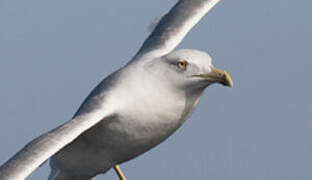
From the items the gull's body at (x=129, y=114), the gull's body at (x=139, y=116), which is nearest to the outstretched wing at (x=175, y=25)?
the gull's body at (x=129, y=114)

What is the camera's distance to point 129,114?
52.0ft

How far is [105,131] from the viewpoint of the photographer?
16.2m

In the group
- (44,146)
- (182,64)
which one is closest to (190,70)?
(182,64)

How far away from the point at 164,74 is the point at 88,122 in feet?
4.71

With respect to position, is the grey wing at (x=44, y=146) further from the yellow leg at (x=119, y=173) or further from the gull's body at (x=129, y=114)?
the yellow leg at (x=119, y=173)

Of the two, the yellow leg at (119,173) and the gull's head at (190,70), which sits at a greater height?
the yellow leg at (119,173)

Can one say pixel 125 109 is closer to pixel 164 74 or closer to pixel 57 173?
pixel 164 74

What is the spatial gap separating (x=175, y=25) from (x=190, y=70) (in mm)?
4043

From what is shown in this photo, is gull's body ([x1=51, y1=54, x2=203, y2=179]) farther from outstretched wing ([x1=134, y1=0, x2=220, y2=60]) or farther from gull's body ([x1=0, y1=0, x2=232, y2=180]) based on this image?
outstretched wing ([x1=134, y1=0, x2=220, y2=60])

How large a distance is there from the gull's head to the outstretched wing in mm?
2545

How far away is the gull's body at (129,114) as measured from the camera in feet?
49.9

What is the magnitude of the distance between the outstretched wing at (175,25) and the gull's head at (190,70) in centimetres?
255

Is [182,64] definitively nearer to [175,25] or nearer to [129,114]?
[129,114]

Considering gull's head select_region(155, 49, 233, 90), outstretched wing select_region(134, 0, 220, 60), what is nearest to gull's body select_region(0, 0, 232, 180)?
gull's head select_region(155, 49, 233, 90)
